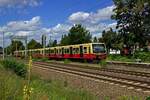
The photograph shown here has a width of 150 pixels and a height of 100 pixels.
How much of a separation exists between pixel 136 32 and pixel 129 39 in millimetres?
1680

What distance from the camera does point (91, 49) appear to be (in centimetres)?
5116

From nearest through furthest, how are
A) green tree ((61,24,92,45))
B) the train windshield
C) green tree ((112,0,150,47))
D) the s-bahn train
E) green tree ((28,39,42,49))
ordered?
the s-bahn train
the train windshield
green tree ((112,0,150,47))
green tree ((61,24,92,45))
green tree ((28,39,42,49))

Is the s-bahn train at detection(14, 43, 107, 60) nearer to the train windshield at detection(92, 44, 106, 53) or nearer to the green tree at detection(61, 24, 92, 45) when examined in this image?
the train windshield at detection(92, 44, 106, 53)

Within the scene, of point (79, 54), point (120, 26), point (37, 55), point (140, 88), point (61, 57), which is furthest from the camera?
point (37, 55)

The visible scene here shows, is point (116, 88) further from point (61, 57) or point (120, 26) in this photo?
point (120, 26)

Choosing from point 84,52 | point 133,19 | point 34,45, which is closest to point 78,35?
point 133,19

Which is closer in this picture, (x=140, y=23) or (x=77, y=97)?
(x=77, y=97)

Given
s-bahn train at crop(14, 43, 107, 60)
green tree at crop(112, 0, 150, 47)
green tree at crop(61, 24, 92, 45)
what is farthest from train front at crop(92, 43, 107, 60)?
green tree at crop(61, 24, 92, 45)

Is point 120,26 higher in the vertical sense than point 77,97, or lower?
higher

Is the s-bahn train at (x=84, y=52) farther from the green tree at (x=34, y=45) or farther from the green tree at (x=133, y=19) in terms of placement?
the green tree at (x=34, y=45)

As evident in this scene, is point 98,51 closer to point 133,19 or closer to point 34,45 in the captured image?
point 133,19

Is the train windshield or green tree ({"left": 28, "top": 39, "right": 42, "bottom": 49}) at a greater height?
green tree ({"left": 28, "top": 39, "right": 42, "bottom": 49})

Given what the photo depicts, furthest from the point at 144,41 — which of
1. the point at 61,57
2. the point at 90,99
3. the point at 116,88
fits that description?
the point at 90,99

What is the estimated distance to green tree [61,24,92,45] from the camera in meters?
90.0
